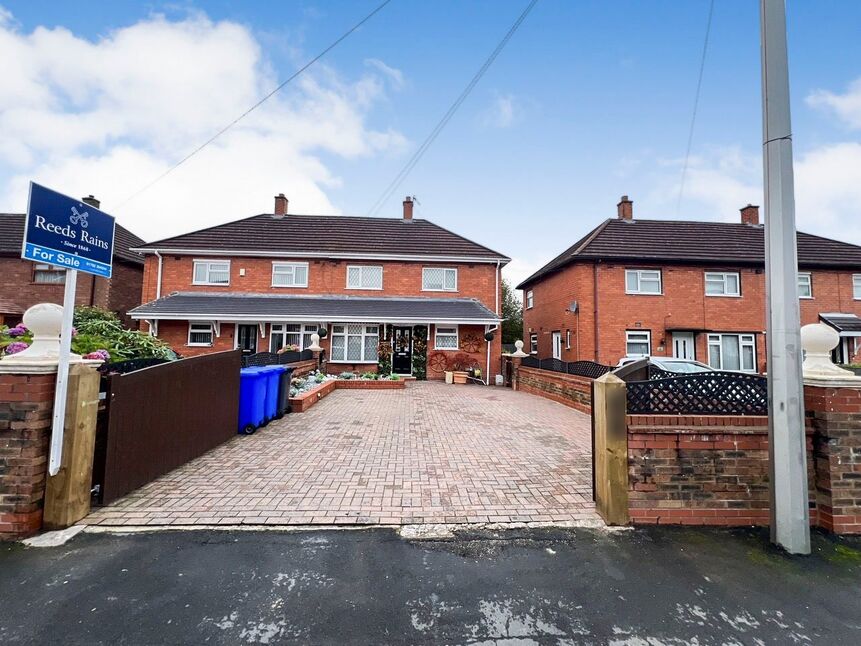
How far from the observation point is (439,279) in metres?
17.3

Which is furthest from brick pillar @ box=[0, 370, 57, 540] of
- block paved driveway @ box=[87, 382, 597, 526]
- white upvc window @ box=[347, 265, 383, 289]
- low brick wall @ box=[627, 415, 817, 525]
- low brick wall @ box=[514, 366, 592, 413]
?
white upvc window @ box=[347, 265, 383, 289]

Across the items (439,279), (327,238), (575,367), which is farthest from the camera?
(327,238)

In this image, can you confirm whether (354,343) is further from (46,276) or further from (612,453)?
(46,276)

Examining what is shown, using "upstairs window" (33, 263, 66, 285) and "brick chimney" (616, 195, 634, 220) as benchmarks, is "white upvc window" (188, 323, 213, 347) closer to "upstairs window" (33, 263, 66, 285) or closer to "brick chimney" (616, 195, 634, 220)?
"upstairs window" (33, 263, 66, 285)

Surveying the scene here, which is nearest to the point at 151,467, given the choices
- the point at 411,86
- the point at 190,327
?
the point at 411,86

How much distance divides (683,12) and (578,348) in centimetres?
1239

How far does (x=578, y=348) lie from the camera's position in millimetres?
15938

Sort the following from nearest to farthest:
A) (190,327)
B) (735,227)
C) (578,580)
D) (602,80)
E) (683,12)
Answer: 1. (578,580)
2. (683,12)
3. (602,80)
4. (190,327)
5. (735,227)

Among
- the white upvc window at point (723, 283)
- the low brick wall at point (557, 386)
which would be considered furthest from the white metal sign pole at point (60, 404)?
the white upvc window at point (723, 283)

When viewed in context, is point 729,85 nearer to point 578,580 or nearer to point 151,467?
point 578,580

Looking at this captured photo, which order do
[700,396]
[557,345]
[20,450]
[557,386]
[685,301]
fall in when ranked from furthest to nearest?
1. [557,345]
2. [685,301]
3. [557,386]
4. [700,396]
5. [20,450]

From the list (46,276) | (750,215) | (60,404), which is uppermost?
(750,215)

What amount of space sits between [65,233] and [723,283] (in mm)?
20710

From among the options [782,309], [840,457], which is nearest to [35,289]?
[782,309]
